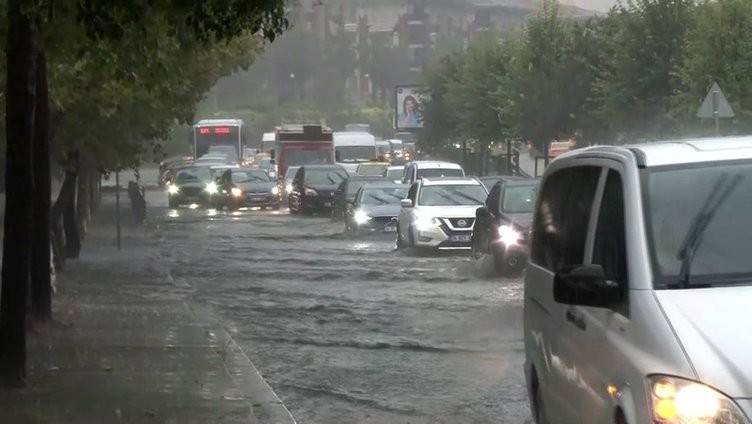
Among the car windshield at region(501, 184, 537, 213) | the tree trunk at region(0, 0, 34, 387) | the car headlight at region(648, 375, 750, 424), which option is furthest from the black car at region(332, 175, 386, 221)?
the car headlight at region(648, 375, 750, 424)

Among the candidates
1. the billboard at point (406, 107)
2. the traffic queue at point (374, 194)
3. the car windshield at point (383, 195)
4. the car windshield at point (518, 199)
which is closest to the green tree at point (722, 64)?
the traffic queue at point (374, 194)

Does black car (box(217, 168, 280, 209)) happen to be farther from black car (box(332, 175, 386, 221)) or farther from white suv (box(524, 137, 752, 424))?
white suv (box(524, 137, 752, 424))

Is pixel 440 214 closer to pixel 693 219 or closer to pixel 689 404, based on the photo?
pixel 693 219

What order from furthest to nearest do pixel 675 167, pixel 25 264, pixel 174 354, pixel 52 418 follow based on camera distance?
pixel 174 354, pixel 25 264, pixel 52 418, pixel 675 167

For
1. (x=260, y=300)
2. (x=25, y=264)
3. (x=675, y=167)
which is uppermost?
(x=675, y=167)

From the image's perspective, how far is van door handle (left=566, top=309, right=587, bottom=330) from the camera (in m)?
7.29

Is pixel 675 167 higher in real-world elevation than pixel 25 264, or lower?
higher

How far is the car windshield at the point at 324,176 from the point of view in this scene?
50.5 meters

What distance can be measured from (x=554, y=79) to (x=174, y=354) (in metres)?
36.2

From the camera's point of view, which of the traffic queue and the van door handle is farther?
the traffic queue

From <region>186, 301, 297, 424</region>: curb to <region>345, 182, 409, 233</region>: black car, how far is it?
18.2 metres

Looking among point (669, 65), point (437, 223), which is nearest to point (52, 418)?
point (437, 223)

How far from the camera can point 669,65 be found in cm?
3978

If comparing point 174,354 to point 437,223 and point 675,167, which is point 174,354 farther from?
point 437,223
